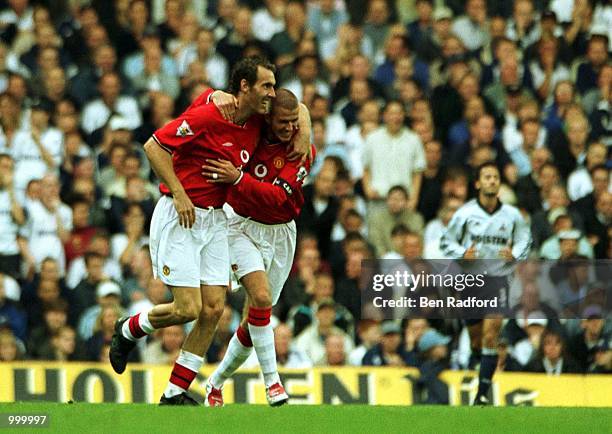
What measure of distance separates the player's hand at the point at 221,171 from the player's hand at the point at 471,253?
310 cm

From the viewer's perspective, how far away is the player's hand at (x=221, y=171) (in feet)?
27.8

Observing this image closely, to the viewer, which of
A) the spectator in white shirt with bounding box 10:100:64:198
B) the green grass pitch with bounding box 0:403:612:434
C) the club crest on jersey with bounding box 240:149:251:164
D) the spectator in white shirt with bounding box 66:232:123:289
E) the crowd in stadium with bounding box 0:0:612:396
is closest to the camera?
the green grass pitch with bounding box 0:403:612:434

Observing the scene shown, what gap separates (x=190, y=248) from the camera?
8.60m

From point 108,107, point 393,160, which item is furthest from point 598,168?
point 108,107

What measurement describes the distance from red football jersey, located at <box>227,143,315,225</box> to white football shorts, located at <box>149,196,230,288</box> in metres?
0.20

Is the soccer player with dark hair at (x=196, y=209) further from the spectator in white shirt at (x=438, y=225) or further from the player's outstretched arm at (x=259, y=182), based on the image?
the spectator in white shirt at (x=438, y=225)

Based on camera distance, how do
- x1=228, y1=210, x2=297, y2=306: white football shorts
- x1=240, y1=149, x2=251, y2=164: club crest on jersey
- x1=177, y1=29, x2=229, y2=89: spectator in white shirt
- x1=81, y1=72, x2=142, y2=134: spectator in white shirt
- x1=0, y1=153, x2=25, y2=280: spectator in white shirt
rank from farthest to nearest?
x1=177, y1=29, x2=229, y2=89: spectator in white shirt
x1=81, y1=72, x2=142, y2=134: spectator in white shirt
x1=0, y1=153, x2=25, y2=280: spectator in white shirt
x1=228, y1=210, x2=297, y2=306: white football shorts
x1=240, y1=149, x2=251, y2=164: club crest on jersey

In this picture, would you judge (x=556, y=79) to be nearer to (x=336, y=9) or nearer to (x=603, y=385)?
(x=336, y=9)

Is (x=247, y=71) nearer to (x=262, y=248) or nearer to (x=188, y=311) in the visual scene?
(x=262, y=248)

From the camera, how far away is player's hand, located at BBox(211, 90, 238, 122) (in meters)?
8.50

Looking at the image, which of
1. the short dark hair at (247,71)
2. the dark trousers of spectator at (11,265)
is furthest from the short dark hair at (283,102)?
the dark trousers of spectator at (11,265)

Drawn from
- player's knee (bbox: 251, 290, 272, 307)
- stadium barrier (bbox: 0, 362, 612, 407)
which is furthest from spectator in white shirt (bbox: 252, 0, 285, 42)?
player's knee (bbox: 251, 290, 272, 307)

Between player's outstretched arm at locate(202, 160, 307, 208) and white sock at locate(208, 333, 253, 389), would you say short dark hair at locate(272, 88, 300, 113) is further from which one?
white sock at locate(208, 333, 253, 389)

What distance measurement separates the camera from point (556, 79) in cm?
1377
